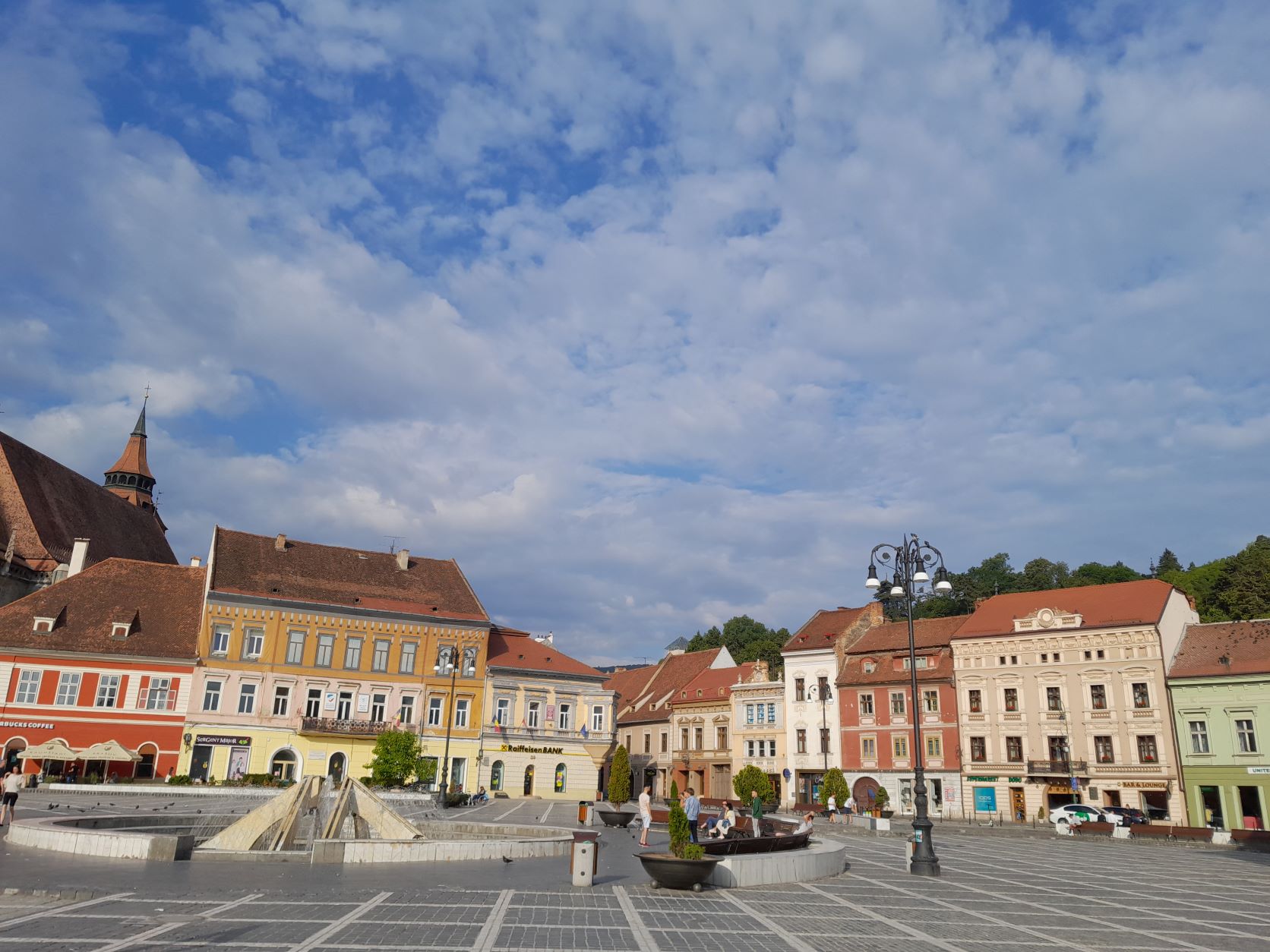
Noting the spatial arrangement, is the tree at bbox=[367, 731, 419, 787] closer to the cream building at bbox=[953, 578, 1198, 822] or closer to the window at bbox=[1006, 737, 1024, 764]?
the cream building at bbox=[953, 578, 1198, 822]

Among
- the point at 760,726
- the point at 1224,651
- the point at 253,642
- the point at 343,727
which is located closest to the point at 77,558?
the point at 253,642

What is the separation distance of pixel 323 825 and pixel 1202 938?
1816cm

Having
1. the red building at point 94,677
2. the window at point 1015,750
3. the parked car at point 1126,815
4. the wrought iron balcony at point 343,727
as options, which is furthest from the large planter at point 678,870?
the window at point 1015,750

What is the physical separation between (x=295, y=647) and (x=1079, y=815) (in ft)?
140

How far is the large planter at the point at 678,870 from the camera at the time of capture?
16984 millimetres

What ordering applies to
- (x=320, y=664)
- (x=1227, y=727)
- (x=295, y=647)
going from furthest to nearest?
(x=320, y=664), (x=295, y=647), (x=1227, y=727)

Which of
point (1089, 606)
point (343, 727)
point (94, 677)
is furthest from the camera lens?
point (343, 727)

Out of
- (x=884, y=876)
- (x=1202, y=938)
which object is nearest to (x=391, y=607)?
(x=884, y=876)

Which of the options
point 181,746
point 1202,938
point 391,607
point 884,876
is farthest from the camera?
point 391,607

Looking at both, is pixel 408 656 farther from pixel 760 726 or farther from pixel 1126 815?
pixel 1126 815

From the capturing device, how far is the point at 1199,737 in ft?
156

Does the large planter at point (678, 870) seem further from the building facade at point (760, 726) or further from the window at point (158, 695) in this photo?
the building facade at point (760, 726)

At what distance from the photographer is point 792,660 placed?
6291 cm

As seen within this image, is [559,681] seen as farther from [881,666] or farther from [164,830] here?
[164,830]
